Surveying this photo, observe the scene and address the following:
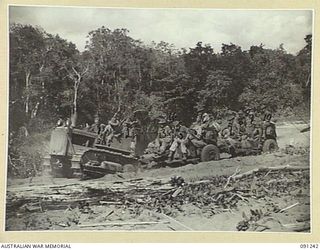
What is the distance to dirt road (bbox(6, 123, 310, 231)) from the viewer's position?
128 cm

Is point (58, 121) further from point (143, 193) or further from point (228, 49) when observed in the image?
point (228, 49)

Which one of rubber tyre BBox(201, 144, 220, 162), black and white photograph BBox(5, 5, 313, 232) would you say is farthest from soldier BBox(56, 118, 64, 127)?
rubber tyre BBox(201, 144, 220, 162)

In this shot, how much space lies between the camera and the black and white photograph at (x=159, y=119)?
1.29 m

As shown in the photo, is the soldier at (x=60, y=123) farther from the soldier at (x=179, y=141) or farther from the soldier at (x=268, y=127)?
the soldier at (x=268, y=127)

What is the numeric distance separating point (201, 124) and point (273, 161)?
0.20m

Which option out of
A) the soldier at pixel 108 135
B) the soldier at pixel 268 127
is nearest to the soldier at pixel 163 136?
the soldier at pixel 108 135

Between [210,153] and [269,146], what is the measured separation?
15 cm

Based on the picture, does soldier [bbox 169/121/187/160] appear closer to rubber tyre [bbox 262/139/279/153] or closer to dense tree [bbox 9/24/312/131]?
dense tree [bbox 9/24/312/131]

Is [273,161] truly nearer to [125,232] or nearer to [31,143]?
[125,232]

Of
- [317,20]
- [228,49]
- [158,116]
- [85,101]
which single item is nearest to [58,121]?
[85,101]

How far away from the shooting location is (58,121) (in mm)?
1295

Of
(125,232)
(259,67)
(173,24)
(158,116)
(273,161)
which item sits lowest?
(125,232)

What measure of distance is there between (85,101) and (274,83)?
1.54 feet

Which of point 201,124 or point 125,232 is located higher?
point 201,124
